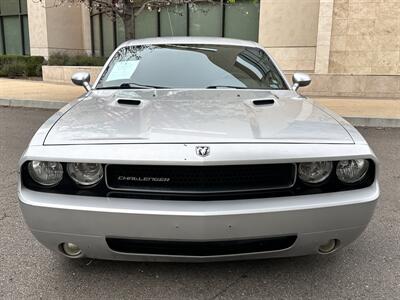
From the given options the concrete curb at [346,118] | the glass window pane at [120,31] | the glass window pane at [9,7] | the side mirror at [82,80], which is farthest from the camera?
the glass window pane at [9,7]

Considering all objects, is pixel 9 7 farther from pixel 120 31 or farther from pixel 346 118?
pixel 346 118

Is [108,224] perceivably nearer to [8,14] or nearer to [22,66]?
[22,66]

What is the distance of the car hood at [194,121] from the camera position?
7.75ft

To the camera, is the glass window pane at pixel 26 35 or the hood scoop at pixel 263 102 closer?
the hood scoop at pixel 263 102

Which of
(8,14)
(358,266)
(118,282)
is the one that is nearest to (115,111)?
(118,282)

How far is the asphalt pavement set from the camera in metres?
2.61

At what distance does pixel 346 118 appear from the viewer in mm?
8547

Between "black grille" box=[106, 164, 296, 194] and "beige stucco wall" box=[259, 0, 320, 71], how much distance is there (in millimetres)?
13111

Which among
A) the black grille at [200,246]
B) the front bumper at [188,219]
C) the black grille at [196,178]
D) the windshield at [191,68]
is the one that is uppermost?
the windshield at [191,68]

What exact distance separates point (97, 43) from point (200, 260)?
19425 millimetres

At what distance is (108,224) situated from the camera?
226 centimetres

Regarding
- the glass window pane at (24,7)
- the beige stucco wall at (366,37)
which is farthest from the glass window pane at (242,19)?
the glass window pane at (24,7)

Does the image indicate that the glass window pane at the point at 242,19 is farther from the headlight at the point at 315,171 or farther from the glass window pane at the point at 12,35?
the headlight at the point at 315,171

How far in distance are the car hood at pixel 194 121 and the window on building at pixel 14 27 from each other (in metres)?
20.5
